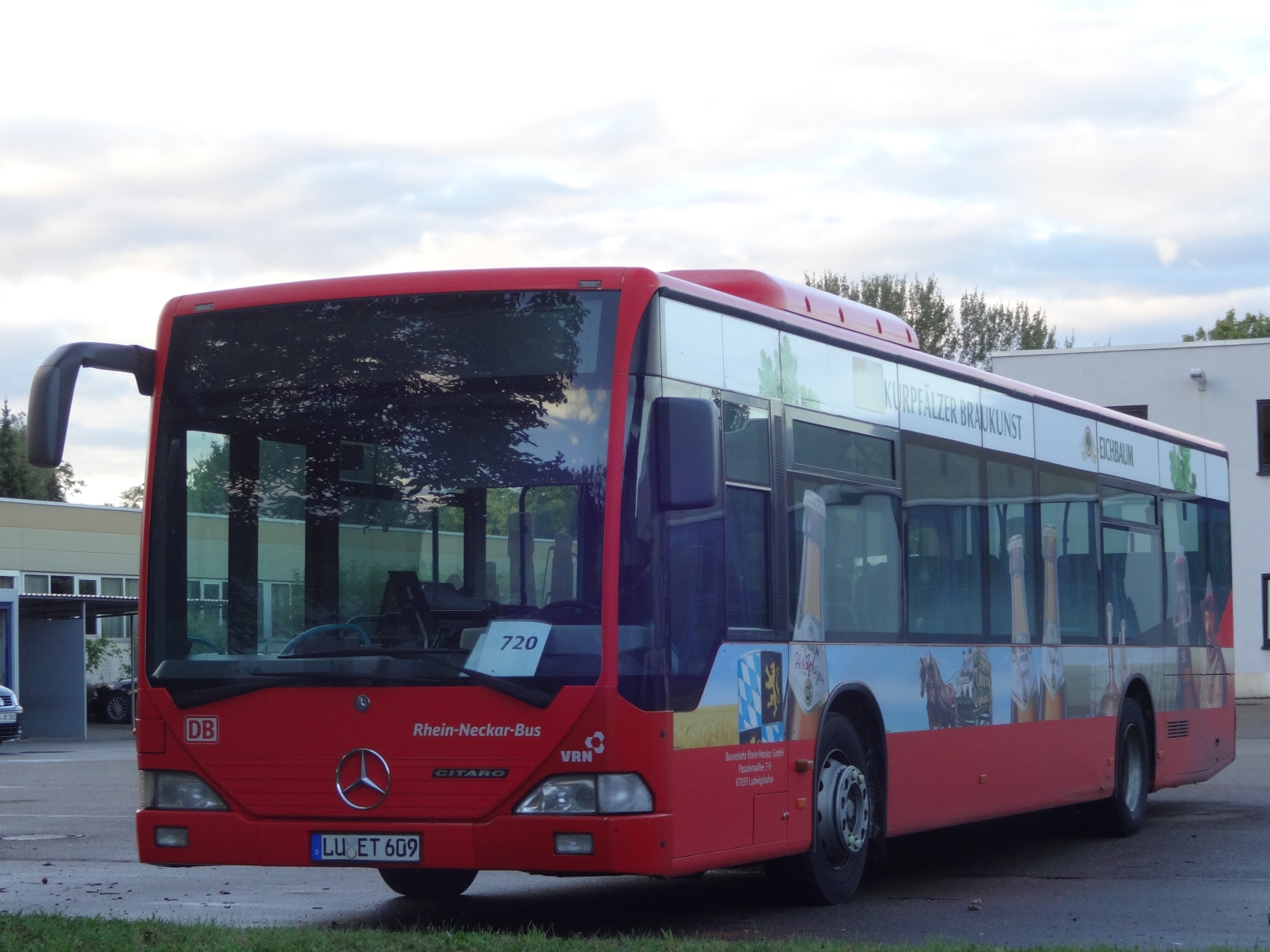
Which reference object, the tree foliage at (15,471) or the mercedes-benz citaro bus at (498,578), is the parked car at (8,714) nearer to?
the mercedes-benz citaro bus at (498,578)

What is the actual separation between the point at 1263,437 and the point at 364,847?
128 feet

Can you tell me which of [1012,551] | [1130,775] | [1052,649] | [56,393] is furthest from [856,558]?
[1130,775]

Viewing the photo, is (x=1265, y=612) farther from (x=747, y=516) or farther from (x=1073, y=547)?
(x=747, y=516)

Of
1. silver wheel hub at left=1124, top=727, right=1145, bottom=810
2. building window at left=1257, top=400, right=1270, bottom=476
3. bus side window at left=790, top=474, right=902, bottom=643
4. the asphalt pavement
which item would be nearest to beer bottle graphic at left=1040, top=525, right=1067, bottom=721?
the asphalt pavement

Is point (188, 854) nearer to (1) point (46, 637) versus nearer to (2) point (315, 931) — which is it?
(2) point (315, 931)

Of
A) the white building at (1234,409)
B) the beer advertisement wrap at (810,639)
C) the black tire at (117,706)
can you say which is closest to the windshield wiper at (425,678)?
the beer advertisement wrap at (810,639)

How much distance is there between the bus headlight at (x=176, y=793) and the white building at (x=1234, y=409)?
37.8 meters

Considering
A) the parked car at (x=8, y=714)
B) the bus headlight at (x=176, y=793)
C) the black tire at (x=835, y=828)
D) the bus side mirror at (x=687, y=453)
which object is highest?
the bus side mirror at (x=687, y=453)

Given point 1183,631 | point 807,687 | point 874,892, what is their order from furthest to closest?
1. point 1183,631
2. point 874,892
3. point 807,687

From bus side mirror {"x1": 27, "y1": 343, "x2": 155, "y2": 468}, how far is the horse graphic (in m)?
4.90

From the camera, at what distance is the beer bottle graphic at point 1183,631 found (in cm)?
1574

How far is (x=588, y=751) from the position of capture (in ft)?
25.8

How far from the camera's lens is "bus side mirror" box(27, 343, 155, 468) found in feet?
26.3

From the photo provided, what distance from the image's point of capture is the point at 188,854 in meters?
8.45
